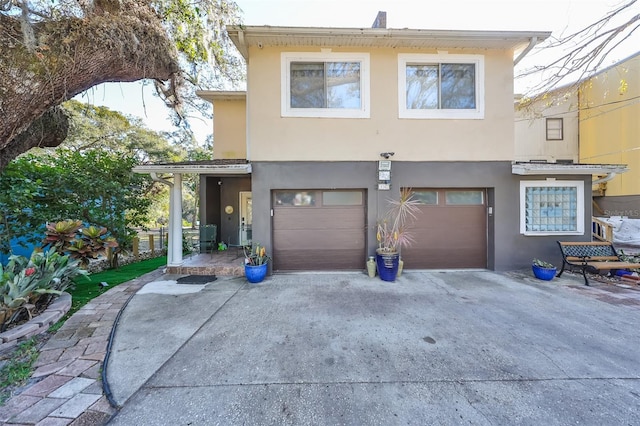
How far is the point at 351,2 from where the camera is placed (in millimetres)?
6863

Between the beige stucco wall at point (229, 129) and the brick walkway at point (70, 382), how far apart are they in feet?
21.2

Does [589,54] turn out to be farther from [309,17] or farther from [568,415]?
[568,415]

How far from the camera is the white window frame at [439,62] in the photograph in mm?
6332

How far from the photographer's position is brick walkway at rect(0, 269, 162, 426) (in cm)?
205

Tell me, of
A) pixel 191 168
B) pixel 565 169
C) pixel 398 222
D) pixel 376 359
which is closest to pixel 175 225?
pixel 191 168

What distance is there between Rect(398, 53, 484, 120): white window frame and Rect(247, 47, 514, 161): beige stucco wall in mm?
116

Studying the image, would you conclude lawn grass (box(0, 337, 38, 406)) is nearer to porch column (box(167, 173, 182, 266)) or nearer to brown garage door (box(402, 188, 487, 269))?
porch column (box(167, 173, 182, 266))

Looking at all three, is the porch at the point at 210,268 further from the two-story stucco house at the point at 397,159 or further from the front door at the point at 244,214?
the front door at the point at 244,214

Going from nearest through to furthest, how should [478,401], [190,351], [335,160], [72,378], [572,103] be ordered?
[478,401] < [72,378] < [190,351] < [335,160] < [572,103]

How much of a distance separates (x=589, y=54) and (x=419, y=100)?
11.6 ft

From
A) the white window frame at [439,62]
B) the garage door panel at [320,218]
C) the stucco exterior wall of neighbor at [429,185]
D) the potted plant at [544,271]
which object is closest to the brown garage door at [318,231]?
the garage door panel at [320,218]

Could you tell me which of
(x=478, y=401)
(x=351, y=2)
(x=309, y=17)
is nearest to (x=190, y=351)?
(x=478, y=401)

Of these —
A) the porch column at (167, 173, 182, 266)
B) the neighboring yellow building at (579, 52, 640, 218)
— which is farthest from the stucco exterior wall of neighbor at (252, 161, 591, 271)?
the neighboring yellow building at (579, 52, 640, 218)

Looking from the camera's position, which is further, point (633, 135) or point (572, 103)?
point (572, 103)
